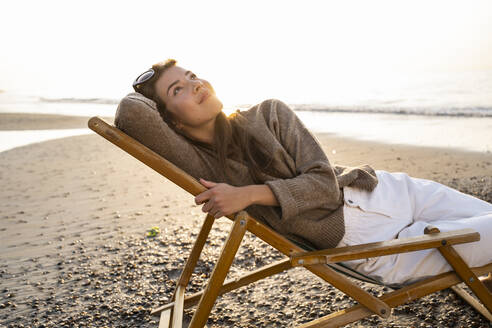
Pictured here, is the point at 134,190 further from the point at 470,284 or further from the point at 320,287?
the point at 470,284

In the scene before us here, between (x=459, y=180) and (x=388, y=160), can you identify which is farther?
(x=388, y=160)

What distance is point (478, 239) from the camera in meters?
2.14

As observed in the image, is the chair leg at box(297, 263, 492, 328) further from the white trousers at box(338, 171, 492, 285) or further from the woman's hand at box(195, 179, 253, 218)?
the woman's hand at box(195, 179, 253, 218)

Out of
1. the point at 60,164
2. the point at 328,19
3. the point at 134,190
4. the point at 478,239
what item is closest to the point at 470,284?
the point at 478,239

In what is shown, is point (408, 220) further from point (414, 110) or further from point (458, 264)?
point (414, 110)

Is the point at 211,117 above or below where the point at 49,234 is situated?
above

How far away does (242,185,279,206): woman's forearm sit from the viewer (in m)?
2.14

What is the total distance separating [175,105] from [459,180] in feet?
19.4

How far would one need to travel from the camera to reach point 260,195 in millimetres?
2174

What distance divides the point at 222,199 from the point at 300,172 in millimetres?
599

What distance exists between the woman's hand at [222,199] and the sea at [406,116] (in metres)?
0.71

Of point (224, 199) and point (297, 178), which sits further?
point (297, 178)

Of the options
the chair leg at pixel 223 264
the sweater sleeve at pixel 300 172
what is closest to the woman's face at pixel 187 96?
the sweater sleeve at pixel 300 172

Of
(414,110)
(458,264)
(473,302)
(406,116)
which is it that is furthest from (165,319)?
(414,110)
